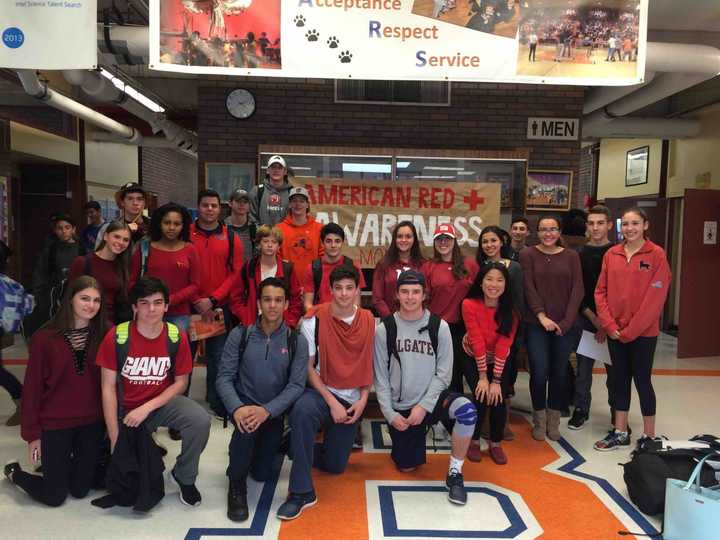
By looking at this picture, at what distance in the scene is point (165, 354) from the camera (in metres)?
3.00

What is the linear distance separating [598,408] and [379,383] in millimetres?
2549

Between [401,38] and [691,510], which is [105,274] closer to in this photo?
[401,38]

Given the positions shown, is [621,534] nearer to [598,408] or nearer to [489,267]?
[489,267]

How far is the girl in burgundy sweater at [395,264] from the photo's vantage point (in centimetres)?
391

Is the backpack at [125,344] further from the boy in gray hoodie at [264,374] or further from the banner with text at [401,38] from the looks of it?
the banner with text at [401,38]

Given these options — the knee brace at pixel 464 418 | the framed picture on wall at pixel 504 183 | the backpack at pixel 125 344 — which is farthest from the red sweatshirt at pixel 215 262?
the framed picture on wall at pixel 504 183

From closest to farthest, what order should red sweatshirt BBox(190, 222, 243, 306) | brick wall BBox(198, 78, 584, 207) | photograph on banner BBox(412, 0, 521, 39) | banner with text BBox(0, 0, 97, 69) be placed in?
banner with text BBox(0, 0, 97, 69), photograph on banner BBox(412, 0, 521, 39), red sweatshirt BBox(190, 222, 243, 306), brick wall BBox(198, 78, 584, 207)

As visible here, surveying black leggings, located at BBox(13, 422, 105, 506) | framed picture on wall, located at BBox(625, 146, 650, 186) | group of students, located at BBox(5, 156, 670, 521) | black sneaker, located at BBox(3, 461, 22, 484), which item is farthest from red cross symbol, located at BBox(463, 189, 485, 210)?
framed picture on wall, located at BBox(625, 146, 650, 186)

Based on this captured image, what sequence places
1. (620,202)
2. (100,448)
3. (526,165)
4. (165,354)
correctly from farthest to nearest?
(620,202), (526,165), (100,448), (165,354)

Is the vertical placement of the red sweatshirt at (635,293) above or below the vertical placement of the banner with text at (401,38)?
below

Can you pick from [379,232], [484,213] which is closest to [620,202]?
[484,213]

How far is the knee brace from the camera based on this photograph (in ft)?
10.1

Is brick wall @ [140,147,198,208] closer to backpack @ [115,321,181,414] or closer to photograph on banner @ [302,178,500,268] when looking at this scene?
photograph on banner @ [302,178,500,268]

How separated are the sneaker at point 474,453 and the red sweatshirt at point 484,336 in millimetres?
522
